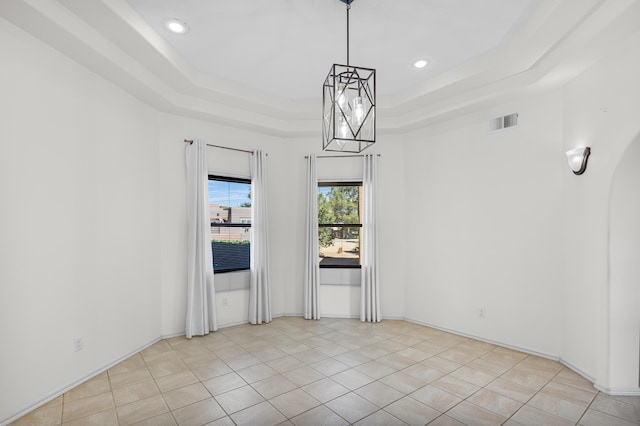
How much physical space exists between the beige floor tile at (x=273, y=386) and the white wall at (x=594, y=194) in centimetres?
264

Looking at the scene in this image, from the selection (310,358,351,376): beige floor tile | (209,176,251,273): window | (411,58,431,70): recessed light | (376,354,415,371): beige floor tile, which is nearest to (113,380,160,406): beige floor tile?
(310,358,351,376): beige floor tile

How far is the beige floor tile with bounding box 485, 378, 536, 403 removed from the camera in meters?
2.77

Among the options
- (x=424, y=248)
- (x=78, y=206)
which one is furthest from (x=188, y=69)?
(x=424, y=248)

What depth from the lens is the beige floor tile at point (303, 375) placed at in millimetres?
3061

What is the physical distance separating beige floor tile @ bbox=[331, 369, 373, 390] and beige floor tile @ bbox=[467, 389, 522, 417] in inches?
34.0

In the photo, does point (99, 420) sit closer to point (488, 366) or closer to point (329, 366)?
point (329, 366)

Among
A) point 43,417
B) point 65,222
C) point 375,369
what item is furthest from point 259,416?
point 65,222

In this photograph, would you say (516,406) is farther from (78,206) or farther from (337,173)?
(78,206)

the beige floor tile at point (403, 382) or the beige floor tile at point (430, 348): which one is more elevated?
the beige floor tile at point (403, 382)

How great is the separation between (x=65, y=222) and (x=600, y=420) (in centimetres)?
438

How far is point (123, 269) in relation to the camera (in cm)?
351

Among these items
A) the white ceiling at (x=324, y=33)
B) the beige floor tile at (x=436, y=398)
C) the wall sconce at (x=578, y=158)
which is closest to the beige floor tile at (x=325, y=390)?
the beige floor tile at (x=436, y=398)

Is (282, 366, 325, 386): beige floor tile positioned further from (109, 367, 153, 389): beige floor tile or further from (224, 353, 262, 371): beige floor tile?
(109, 367, 153, 389): beige floor tile

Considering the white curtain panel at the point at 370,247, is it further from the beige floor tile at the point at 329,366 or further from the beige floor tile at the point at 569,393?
the beige floor tile at the point at 569,393
